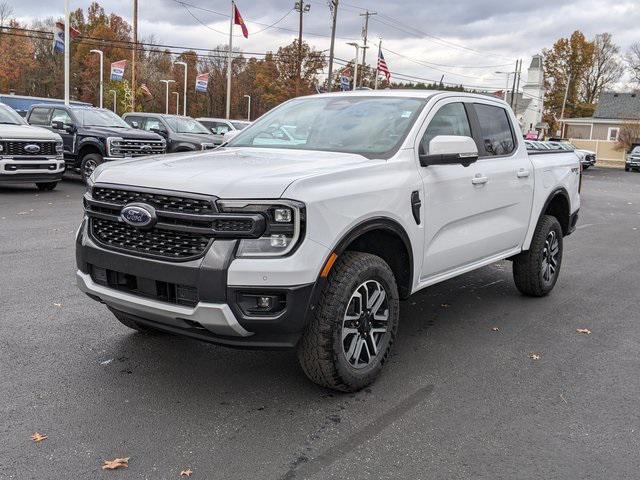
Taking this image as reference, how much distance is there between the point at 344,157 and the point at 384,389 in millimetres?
1528

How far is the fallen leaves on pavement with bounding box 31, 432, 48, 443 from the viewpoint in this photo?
3205mm

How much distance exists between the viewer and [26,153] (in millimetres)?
12883

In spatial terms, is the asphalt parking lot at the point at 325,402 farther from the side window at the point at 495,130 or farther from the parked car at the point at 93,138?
the parked car at the point at 93,138

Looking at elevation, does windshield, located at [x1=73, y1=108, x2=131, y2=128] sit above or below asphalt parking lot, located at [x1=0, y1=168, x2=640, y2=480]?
above

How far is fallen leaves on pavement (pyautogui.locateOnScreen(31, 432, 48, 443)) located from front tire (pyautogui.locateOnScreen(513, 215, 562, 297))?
457cm

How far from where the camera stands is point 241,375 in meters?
4.12

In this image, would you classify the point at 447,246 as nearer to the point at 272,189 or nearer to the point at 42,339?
the point at 272,189

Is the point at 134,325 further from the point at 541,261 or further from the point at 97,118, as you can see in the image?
the point at 97,118

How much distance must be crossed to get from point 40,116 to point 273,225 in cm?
1521

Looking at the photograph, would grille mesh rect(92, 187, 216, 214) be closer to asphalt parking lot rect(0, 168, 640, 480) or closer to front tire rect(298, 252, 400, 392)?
front tire rect(298, 252, 400, 392)

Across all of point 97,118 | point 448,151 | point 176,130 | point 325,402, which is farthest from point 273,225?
point 176,130

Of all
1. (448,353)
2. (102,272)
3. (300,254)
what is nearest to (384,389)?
(448,353)

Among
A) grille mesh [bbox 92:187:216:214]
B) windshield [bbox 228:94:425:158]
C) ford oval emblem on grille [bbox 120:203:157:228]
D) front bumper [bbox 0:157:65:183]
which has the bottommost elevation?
front bumper [bbox 0:157:65:183]

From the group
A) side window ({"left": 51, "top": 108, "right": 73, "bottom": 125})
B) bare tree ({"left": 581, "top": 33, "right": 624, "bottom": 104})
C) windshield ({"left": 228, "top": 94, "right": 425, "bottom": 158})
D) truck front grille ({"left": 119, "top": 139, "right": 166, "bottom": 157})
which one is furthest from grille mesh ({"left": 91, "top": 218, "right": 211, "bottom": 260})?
bare tree ({"left": 581, "top": 33, "right": 624, "bottom": 104})
